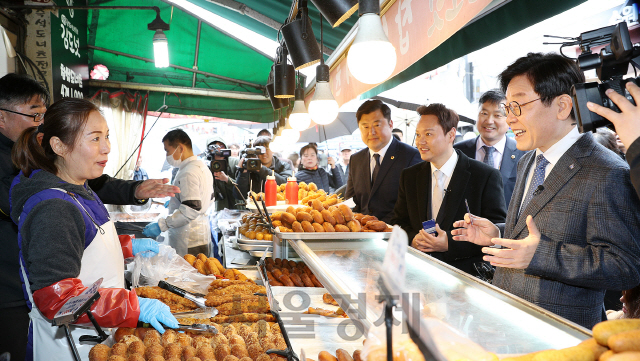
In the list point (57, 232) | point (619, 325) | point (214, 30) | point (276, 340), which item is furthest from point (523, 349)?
point (214, 30)

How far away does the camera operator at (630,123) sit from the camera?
1.28m

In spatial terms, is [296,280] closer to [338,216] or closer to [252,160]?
[338,216]

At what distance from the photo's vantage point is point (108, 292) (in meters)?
1.88

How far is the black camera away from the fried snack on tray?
2.21 meters

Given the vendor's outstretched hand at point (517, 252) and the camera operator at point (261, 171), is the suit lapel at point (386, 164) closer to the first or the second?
the camera operator at point (261, 171)

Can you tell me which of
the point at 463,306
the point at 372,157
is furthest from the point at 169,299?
→ the point at 372,157

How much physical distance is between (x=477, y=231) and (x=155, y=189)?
7.92 ft

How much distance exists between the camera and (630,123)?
4.24 ft

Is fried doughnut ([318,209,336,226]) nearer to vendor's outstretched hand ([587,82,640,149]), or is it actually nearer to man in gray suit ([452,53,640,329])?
man in gray suit ([452,53,640,329])

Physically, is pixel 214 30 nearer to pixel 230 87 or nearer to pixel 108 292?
pixel 230 87

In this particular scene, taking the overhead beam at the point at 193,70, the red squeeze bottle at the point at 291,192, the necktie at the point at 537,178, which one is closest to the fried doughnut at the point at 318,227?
the necktie at the point at 537,178

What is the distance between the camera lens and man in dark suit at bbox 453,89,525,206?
445cm

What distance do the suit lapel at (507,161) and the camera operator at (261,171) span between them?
11.6ft

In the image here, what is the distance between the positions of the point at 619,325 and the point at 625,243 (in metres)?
1.06
